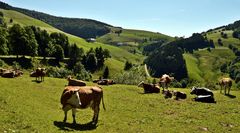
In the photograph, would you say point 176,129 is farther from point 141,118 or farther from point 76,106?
point 76,106

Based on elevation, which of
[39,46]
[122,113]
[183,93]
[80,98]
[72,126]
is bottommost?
[122,113]

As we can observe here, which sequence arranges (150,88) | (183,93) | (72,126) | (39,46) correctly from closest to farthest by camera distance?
(72,126) → (183,93) → (150,88) → (39,46)

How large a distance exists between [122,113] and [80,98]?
9.00m

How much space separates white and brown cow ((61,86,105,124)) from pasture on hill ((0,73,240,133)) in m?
1.38

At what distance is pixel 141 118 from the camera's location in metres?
38.6

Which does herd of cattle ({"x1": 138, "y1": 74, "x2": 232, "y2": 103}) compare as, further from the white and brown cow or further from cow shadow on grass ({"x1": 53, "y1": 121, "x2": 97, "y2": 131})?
cow shadow on grass ({"x1": 53, "y1": 121, "x2": 97, "y2": 131})

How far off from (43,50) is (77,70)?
59.0 feet

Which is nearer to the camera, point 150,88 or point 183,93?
point 183,93

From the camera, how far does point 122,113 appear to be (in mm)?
40750

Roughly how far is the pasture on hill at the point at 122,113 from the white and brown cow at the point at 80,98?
1.38 metres

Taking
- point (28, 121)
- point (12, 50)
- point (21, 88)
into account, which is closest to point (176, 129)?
point (28, 121)

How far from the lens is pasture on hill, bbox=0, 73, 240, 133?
99.1 feet

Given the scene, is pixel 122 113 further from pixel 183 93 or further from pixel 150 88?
pixel 150 88

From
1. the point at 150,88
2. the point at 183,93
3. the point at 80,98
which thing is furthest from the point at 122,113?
the point at 150,88
